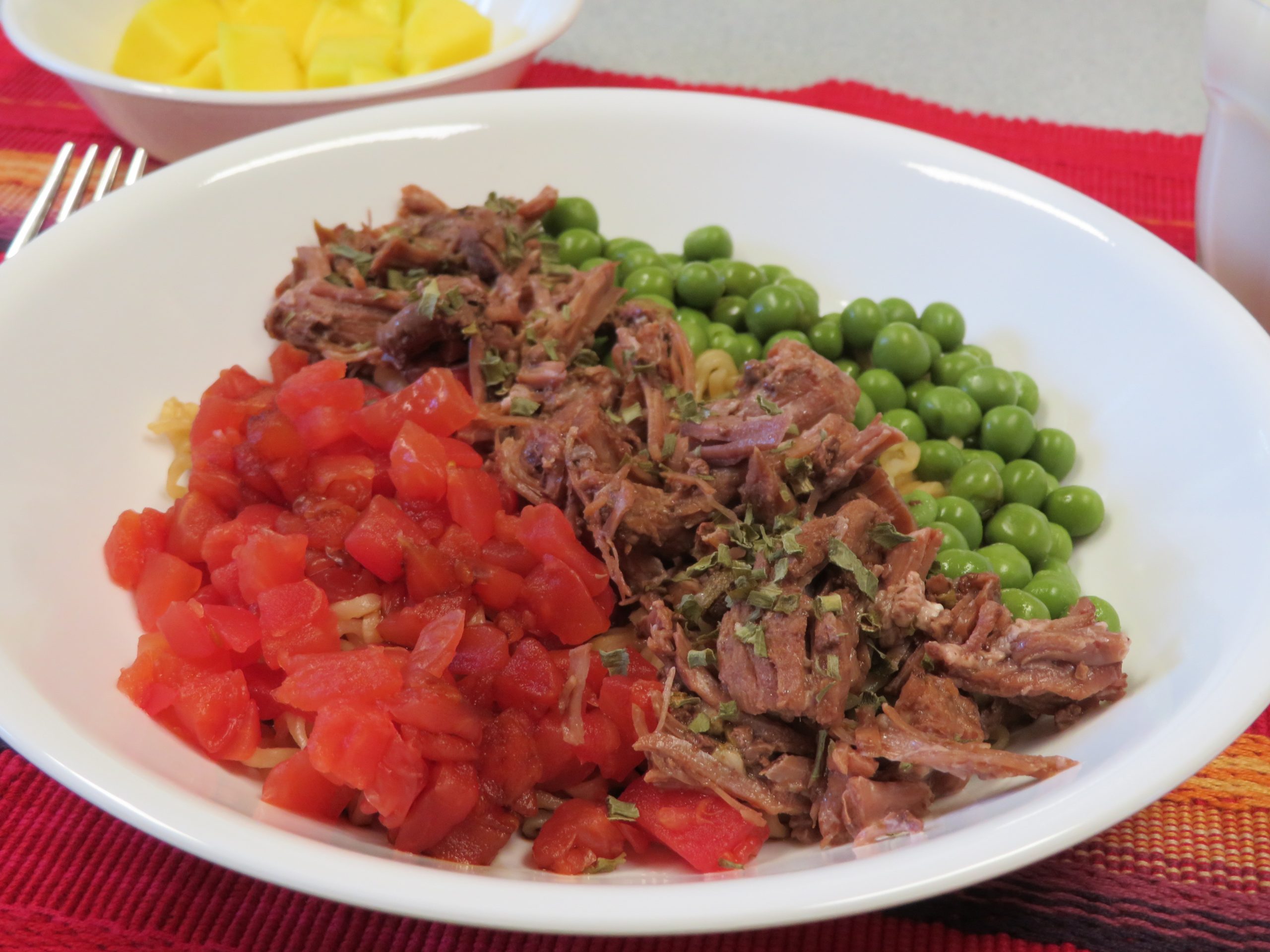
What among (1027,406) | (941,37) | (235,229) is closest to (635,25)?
(941,37)

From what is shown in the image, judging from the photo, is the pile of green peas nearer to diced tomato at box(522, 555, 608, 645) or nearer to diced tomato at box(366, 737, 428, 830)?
diced tomato at box(522, 555, 608, 645)

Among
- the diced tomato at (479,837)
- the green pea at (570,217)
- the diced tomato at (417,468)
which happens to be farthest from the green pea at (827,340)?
the diced tomato at (479,837)

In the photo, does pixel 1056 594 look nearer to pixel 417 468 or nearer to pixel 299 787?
pixel 417 468

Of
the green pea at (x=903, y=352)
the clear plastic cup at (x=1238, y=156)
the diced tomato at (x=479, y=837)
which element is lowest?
the diced tomato at (x=479, y=837)

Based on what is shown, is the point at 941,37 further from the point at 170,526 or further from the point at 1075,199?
the point at 170,526

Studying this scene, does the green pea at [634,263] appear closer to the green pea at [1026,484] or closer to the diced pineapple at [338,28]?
the green pea at [1026,484]

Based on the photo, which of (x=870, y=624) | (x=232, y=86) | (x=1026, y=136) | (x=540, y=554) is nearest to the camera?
(x=870, y=624)
